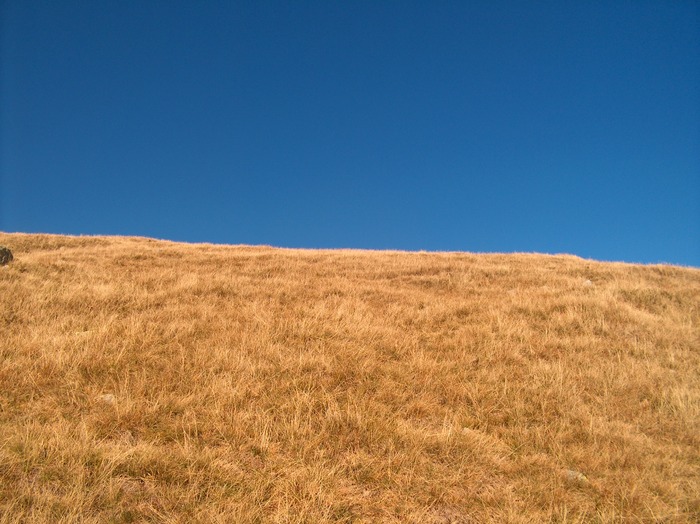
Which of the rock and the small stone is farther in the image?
the rock

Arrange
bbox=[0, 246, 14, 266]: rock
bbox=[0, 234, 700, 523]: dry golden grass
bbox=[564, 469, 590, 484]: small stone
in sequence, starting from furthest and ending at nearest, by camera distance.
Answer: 1. bbox=[0, 246, 14, 266]: rock
2. bbox=[564, 469, 590, 484]: small stone
3. bbox=[0, 234, 700, 523]: dry golden grass

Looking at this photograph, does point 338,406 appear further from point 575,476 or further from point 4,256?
point 4,256

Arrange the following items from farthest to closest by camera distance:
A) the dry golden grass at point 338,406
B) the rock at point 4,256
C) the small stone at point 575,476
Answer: the rock at point 4,256 < the small stone at point 575,476 < the dry golden grass at point 338,406

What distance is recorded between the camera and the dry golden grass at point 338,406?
4477mm

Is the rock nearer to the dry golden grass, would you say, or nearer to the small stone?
the dry golden grass

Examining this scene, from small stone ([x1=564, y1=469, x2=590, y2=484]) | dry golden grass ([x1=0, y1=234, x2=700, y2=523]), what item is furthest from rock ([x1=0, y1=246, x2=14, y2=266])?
small stone ([x1=564, y1=469, x2=590, y2=484])

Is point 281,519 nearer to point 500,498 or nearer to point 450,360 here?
point 500,498

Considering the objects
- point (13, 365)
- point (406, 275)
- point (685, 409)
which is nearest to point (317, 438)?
point (13, 365)

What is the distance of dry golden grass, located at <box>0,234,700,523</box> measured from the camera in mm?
4477

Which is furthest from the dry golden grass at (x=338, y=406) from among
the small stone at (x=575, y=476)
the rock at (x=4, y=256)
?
the rock at (x=4, y=256)

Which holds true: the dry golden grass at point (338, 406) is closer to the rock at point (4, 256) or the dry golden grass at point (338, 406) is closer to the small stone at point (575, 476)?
the small stone at point (575, 476)

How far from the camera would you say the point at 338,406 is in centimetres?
608

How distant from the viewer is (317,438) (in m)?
5.31

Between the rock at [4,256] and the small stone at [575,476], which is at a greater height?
the rock at [4,256]
